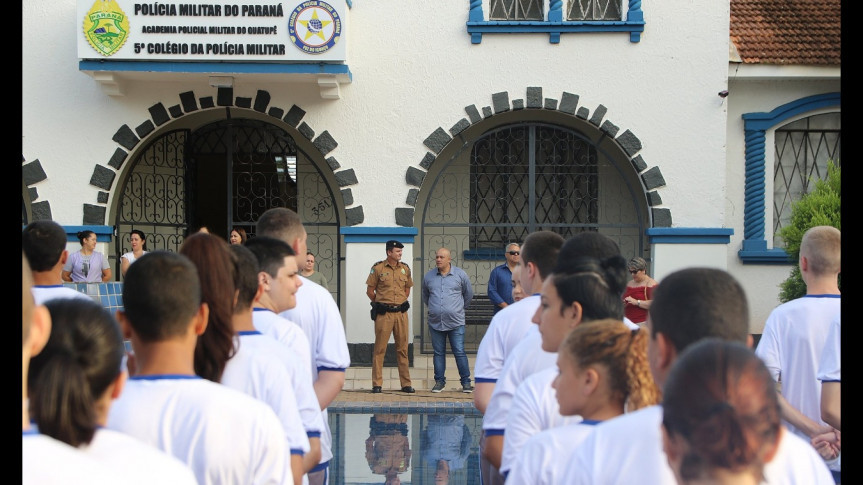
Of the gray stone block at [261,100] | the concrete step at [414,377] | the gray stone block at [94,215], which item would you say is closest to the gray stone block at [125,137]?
the gray stone block at [94,215]

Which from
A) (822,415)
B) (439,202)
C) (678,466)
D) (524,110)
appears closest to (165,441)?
(678,466)

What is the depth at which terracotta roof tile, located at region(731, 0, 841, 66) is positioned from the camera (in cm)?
1249

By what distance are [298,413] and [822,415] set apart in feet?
7.68

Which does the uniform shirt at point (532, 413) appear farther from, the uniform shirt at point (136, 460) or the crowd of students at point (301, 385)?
the uniform shirt at point (136, 460)

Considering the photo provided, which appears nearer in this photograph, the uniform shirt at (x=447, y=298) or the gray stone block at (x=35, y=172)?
the uniform shirt at (x=447, y=298)

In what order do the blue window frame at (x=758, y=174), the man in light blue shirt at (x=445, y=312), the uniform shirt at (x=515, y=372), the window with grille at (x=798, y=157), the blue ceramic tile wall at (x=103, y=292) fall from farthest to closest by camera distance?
the window with grille at (x=798, y=157)
the blue window frame at (x=758, y=174)
the man in light blue shirt at (x=445, y=312)
the blue ceramic tile wall at (x=103, y=292)
the uniform shirt at (x=515, y=372)

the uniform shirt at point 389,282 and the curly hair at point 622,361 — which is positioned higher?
the curly hair at point 622,361

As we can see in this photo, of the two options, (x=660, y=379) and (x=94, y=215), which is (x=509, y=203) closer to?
(x=94, y=215)

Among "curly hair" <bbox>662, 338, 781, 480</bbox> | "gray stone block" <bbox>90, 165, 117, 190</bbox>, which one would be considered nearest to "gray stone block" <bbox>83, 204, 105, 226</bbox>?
"gray stone block" <bbox>90, 165, 117, 190</bbox>

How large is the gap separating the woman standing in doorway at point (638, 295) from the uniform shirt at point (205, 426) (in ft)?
21.2

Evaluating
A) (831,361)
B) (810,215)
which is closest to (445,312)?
(810,215)

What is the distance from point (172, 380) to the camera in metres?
2.59

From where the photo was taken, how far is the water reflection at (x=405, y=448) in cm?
727

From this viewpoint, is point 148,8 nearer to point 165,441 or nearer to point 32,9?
point 32,9
